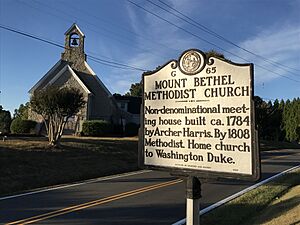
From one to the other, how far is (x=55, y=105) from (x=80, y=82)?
15.8 metres

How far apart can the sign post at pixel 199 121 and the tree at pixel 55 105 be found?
18.1m

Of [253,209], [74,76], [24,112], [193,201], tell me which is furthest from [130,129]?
[193,201]

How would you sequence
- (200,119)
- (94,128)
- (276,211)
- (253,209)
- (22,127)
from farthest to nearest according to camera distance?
1. (22,127)
2. (94,128)
3. (253,209)
4. (276,211)
5. (200,119)

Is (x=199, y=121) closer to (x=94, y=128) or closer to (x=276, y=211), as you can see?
(x=276, y=211)

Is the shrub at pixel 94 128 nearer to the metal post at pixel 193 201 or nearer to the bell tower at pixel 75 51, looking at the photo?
the bell tower at pixel 75 51

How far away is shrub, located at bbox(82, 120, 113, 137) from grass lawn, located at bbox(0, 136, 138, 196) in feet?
30.4

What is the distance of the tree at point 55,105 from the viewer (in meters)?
22.6

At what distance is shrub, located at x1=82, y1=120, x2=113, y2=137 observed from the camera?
34906mm

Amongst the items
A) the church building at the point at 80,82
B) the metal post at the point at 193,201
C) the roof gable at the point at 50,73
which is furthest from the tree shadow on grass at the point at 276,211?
the roof gable at the point at 50,73

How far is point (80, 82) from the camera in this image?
3822 cm

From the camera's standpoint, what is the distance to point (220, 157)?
4434mm

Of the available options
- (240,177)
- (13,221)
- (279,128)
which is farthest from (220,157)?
(279,128)

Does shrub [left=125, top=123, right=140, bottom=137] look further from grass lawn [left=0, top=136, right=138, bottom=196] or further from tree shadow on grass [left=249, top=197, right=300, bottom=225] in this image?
tree shadow on grass [left=249, top=197, right=300, bottom=225]

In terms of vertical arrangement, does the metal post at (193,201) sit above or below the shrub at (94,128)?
below
